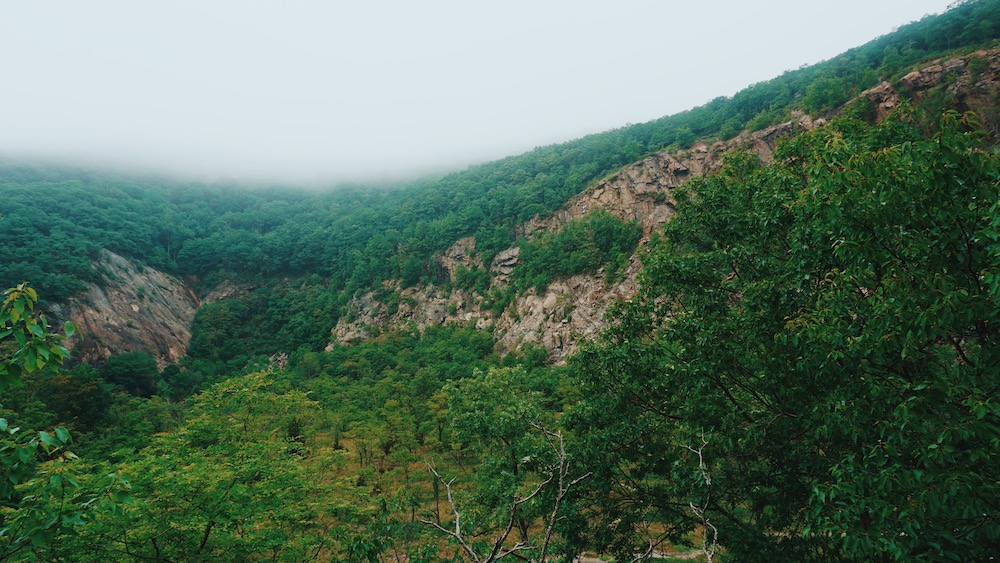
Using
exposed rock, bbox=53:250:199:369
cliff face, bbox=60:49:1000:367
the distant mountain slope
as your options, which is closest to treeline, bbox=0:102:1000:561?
cliff face, bbox=60:49:1000:367

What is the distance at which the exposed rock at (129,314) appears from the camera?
1949 inches

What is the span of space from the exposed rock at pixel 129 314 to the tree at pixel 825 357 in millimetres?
58719

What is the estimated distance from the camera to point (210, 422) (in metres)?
15.7

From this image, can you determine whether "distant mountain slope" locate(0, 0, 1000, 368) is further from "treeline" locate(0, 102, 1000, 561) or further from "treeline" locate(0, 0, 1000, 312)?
"treeline" locate(0, 102, 1000, 561)

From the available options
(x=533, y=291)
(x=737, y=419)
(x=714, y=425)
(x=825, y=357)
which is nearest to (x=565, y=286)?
(x=533, y=291)

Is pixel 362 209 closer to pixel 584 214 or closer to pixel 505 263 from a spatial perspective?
pixel 505 263

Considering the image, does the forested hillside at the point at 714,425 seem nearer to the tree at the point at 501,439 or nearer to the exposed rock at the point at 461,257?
the tree at the point at 501,439

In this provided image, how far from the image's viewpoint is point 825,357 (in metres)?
5.89

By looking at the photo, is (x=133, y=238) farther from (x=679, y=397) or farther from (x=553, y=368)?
(x=679, y=397)

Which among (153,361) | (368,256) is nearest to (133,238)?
(153,361)

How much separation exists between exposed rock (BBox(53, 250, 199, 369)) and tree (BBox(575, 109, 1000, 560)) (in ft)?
193

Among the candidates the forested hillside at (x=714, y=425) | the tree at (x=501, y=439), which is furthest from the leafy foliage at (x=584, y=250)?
the tree at (x=501, y=439)

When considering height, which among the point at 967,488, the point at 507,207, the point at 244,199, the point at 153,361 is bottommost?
the point at 153,361

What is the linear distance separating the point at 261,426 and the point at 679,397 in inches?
649
